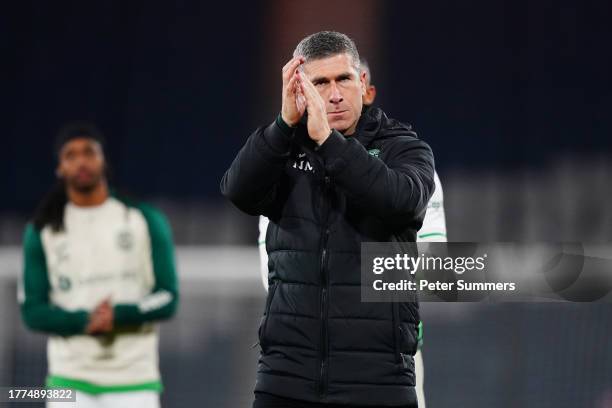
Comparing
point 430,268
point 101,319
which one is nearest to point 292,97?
point 430,268

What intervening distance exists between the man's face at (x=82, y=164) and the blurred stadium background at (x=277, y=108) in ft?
4.94

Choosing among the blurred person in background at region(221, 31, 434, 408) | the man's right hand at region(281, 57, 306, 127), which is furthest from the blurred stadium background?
the man's right hand at region(281, 57, 306, 127)

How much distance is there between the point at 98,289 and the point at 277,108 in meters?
2.94

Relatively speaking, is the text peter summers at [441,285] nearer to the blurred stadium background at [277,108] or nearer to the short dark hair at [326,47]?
the short dark hair at [326,47]

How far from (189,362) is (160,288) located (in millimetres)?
1647

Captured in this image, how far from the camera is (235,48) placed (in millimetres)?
6844

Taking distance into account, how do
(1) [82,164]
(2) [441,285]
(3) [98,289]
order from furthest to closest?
(1) [82,164] < (3) [98,289] < (2) [441,285]

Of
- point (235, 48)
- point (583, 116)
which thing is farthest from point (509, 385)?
point (235, 48)

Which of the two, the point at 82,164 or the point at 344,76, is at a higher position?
the point at 82,164

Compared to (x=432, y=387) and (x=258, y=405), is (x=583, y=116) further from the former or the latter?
(x=258, y=405)

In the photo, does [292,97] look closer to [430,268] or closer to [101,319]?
[430,268]

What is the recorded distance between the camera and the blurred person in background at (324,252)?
2.03 metres

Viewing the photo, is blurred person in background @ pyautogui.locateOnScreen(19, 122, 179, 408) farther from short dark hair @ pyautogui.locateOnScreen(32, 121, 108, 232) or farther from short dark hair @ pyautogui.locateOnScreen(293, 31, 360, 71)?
short dark hair @ pyautogui.locateOnScreen(293, 31, 360, 71)

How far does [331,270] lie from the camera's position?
6.81 ft
